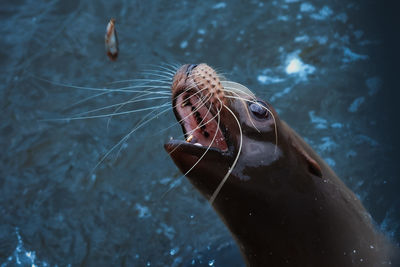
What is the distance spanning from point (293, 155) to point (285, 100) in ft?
8.79

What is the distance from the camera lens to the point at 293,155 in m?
2.71

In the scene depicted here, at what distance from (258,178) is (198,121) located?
391 mm

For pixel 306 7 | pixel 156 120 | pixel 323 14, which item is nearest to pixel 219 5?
pixel 306 7

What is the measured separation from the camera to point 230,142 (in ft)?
8.62

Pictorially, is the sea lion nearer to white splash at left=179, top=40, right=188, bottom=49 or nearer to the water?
the water

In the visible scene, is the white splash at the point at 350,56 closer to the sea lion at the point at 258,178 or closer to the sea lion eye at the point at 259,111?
the sea lion at the point at 258,178

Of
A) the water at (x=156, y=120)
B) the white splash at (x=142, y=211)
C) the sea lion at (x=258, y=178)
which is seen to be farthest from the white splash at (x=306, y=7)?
the sea lion at (x=258, y=178)

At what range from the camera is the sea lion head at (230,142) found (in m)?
2.56

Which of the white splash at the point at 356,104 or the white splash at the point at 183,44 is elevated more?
the white splash at the point at 183,44

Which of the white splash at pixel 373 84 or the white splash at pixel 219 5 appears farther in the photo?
the white splash at pixel 219 5

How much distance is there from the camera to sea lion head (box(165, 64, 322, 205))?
2.56 m

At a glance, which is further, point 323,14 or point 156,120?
point 323,14

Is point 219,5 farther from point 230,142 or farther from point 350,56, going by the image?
point 230,142

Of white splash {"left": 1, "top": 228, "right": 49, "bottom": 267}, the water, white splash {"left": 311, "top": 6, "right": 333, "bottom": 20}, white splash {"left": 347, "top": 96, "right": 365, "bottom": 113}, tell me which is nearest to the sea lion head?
the water
